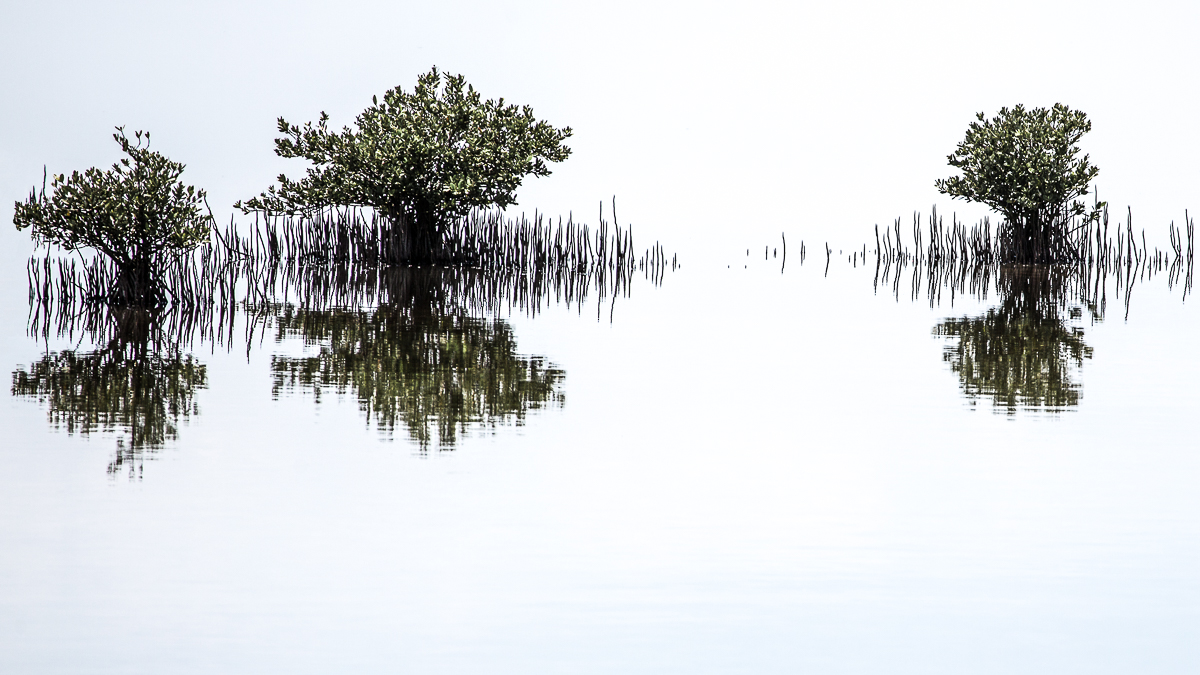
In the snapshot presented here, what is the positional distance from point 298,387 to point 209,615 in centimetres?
463

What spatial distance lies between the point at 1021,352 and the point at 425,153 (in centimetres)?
1324

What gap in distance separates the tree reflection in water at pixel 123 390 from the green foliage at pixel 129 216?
2655 millimetres

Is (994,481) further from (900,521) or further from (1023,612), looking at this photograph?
(1023,612)

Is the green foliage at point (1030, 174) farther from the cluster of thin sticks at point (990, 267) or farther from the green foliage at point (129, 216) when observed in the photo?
the green foliage at point (129, 216)

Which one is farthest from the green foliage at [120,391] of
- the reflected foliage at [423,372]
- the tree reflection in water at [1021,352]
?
the tree reflection in water at [1021,352]

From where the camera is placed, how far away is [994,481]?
19.1 feet

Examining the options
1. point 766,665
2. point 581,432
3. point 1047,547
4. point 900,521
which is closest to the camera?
point 766,665

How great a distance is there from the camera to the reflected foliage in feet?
24.3

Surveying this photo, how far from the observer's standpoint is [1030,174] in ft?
82.7

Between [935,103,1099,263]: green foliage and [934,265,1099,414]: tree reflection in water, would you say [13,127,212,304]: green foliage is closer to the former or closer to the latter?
[934,265,1099,414]: tree reflection in water

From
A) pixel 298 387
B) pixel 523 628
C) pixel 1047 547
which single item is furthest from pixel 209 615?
pixel 298 387

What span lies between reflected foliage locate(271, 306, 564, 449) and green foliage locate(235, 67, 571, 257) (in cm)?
903

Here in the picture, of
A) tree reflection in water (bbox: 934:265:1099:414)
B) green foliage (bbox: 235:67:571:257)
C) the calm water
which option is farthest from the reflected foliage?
green foliage (bbox: 235:67:571:257)

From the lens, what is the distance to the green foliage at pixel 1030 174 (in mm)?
25312
